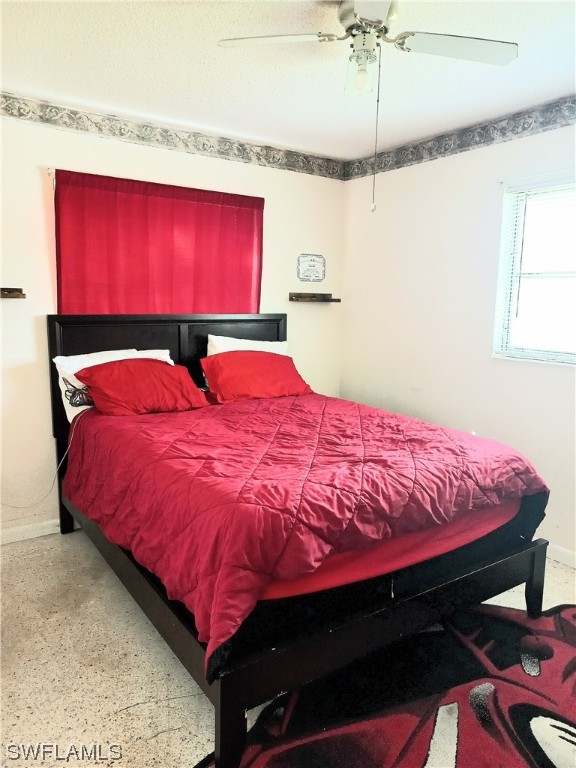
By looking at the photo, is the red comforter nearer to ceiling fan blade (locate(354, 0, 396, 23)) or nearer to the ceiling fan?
the ceiling fan

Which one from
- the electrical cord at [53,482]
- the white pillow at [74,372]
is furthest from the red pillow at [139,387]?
the electrical cord at [53,482]

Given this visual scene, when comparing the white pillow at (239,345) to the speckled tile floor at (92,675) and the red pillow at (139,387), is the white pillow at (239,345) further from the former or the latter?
the speckled tile floor at (92,675)

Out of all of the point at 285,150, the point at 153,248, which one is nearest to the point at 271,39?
the point at 153,248

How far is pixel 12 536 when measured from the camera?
3082mm

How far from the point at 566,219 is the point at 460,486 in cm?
182

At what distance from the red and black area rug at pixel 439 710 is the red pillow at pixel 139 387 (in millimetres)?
1628

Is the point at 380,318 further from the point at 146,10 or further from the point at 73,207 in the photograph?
the point at 146,10

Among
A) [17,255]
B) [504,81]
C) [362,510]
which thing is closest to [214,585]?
[362,510]

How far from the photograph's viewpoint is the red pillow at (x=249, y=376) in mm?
3318

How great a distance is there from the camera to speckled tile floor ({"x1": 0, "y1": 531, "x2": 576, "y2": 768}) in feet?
5.57

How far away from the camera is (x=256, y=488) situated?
177 centimetres

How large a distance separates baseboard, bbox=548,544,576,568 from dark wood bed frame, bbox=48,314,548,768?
2.34ft

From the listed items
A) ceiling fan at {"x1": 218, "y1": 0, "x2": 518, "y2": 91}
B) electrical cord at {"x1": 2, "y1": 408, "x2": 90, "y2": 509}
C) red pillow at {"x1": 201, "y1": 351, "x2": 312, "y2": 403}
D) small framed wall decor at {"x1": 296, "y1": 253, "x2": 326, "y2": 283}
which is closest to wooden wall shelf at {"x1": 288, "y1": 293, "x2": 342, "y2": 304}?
small framed wall decor at {"x1": 296, "y1": 253, "x2": 326, "y2": 283}

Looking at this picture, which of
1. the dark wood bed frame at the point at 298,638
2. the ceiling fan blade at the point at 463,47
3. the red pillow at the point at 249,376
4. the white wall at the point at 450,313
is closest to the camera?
the dark wood bed frame at the point at 298,638
